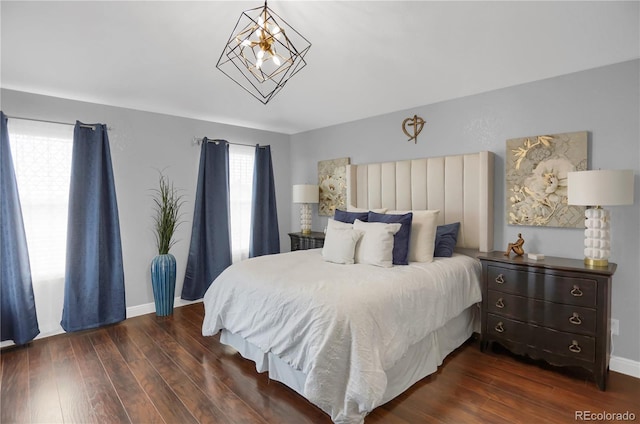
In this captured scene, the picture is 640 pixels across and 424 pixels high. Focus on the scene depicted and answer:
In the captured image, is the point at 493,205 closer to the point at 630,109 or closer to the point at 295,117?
the point at 630,109

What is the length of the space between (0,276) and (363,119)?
4130mm

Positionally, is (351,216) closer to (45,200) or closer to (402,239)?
(402,239)

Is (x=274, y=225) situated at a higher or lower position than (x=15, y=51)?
lower

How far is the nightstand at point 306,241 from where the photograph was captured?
425 centimetres

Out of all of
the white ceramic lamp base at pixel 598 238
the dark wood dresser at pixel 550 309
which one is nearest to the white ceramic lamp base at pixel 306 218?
the dark wood dresser at pixel 550 309

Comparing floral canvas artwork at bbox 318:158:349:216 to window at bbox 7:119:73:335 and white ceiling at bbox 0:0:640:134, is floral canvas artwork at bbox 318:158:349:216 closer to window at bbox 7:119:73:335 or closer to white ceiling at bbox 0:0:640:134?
white ceiling at bbox 0:0:640:134

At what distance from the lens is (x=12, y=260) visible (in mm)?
2916

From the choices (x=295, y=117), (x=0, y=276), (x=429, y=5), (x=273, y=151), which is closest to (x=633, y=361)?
(x=429, y=5)

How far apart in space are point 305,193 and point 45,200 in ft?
9.56

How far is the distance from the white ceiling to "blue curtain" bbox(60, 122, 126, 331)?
0.59 meters

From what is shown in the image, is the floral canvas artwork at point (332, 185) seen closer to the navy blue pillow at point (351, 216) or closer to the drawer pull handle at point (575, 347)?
the navy blue pillow at point (351, 216)

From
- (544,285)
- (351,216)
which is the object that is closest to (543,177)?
(544,285)

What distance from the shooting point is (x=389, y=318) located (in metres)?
2.04

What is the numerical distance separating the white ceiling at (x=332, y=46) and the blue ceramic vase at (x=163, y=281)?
181 cm
